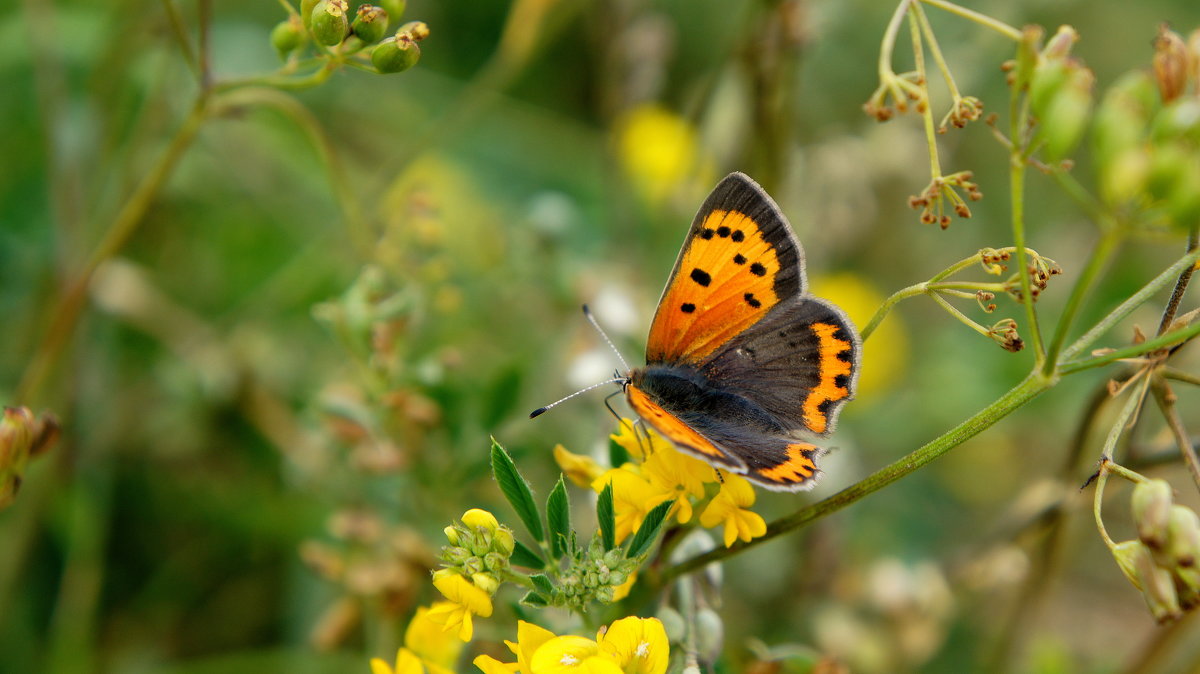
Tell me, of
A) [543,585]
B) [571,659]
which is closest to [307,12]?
[543,585]

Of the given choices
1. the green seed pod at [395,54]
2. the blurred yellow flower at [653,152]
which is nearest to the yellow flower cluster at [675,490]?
the green seed pod at [395,54]

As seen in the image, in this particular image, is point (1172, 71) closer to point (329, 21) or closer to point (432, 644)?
point (329, 21)

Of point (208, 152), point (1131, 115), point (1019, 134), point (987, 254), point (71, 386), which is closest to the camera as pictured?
point (1131, 115)

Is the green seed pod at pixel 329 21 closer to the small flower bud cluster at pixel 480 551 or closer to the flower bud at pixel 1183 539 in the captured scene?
the small flower bud cluster at pixel 480 551

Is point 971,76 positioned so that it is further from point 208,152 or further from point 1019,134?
point 208,152

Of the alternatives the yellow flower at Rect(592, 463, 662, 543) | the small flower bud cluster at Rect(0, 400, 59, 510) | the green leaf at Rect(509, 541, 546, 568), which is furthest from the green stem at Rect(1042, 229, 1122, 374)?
the small flower bud cluster at Rect(0, 400, 59, 510)

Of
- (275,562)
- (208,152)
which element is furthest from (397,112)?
(275,562)
